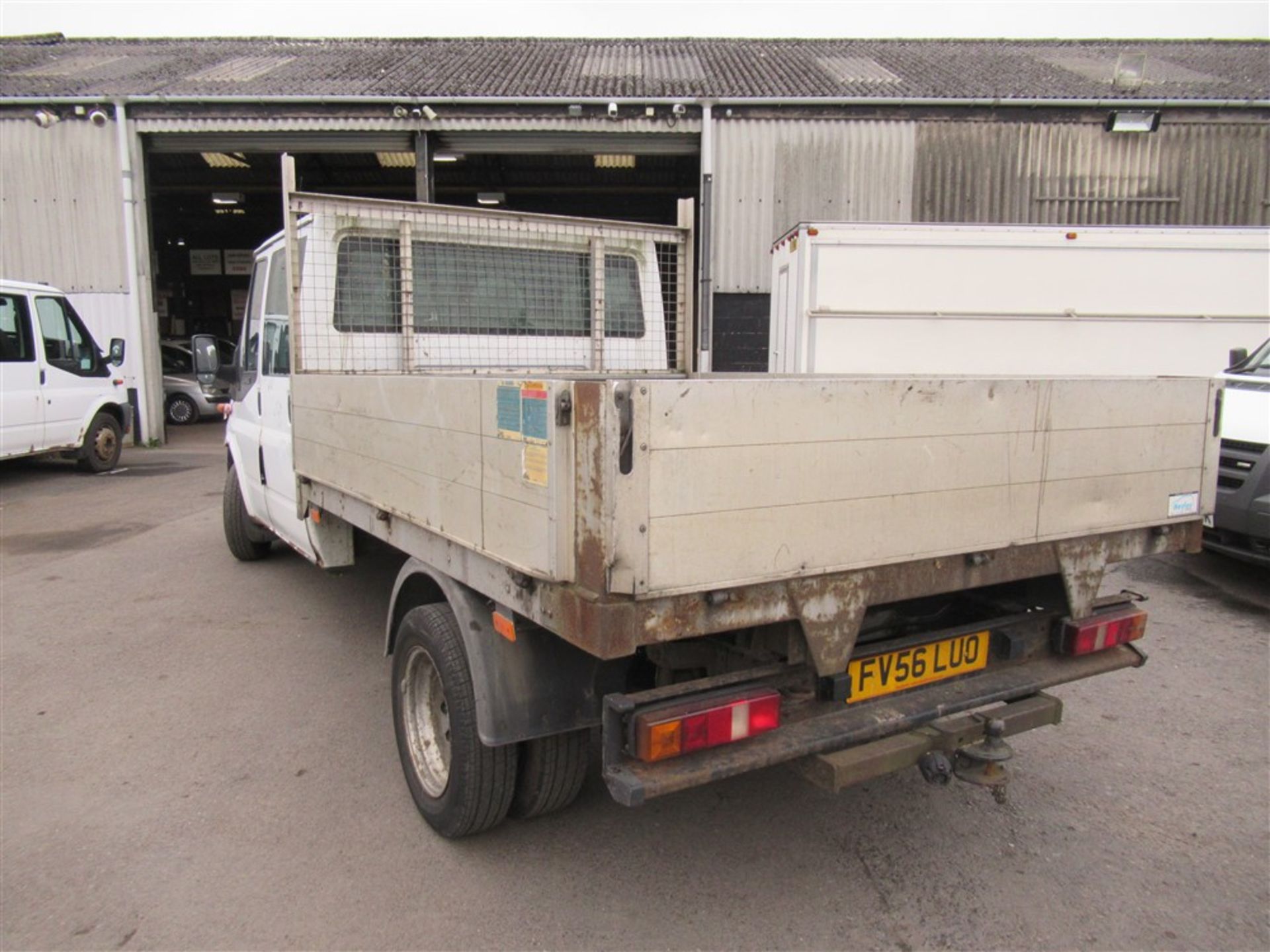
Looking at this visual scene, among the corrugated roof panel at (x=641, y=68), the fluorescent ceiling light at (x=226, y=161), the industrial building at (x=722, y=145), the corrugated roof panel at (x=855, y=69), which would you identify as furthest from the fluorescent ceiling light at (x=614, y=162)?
the fluorescent ceiling light at (x=226, y=161)

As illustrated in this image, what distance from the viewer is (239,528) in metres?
6.61

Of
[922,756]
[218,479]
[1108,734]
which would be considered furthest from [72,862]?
[218,479]

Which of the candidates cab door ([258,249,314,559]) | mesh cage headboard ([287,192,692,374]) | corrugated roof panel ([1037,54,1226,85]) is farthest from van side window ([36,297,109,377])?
corrugated roof panel ([1037,54,1226,85])

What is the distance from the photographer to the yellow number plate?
265 centimetres

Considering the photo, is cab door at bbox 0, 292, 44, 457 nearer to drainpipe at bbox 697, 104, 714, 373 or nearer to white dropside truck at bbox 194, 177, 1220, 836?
white dropside truck at bbox 194, 177, 1220, 836

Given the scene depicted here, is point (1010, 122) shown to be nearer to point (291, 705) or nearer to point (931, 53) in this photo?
point (931, 53)

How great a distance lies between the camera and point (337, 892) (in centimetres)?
278

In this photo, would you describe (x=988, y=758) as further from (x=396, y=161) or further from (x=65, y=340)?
(x=396, y=161)

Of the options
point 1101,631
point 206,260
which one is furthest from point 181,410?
point 1101,631

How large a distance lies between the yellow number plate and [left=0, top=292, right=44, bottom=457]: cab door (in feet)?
35.1

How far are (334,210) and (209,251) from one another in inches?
1022

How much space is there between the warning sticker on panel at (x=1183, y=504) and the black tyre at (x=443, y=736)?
2543 mm

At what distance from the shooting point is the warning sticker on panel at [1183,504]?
10.5ft

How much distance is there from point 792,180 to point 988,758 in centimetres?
1240
